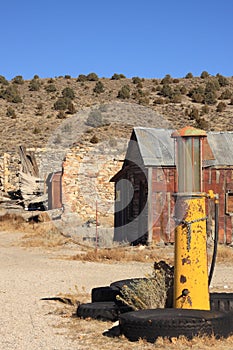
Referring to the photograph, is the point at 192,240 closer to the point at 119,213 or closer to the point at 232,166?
the point at 232,166

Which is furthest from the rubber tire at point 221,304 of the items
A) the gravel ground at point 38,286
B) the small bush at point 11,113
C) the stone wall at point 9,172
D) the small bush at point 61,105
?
the small bush at point 61,105

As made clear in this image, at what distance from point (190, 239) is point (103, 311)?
1.71 meters

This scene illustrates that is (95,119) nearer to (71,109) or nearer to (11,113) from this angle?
(71,109)

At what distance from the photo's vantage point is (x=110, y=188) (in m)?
26.5

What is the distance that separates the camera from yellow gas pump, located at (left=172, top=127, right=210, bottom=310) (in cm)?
667

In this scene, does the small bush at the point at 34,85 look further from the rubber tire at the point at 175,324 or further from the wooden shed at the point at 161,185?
the rubber tire at the point at 175,324

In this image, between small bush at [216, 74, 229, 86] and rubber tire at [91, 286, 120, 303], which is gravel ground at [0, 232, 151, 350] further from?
small bush at [216, 74, 229, 86]

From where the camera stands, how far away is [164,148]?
1906 centimetres

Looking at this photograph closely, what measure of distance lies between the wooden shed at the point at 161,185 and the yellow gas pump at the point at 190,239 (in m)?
11.1

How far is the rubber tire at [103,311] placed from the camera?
7.48 metres

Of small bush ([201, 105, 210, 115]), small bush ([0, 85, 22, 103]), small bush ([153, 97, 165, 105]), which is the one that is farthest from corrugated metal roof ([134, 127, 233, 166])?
small bush ([0, 85, 22, 103])

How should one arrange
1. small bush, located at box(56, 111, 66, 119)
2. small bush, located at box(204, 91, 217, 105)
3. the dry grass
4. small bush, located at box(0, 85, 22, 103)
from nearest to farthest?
the dry grass
small bush, located at box(56, 111, 66, 119)
small bush, located at box(204, 91, 217, 105)
small bush, located at box(0, 85, 22, 103)

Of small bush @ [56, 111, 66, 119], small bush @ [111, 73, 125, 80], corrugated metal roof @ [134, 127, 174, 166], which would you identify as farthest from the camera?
small bush @ [111, 73, 125, 80]

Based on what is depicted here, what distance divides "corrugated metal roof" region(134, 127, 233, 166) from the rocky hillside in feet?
70.3
